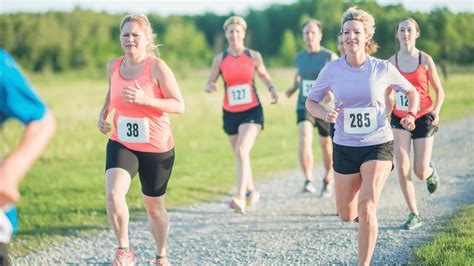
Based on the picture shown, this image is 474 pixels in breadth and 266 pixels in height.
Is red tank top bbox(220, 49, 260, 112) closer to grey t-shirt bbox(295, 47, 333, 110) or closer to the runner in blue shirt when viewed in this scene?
grey t-shirt bbox(295, 47, 333, 110)

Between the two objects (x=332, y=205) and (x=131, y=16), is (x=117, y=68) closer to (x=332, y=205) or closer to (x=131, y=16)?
(x=131, y=16)

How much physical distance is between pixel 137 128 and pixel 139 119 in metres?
0.08

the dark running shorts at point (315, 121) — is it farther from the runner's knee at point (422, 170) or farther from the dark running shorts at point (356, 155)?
the dark running shorts at point (356, 155)

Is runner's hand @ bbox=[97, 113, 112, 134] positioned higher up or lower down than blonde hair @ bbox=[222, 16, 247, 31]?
lower down

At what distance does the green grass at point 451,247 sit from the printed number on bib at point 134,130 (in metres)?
2.50

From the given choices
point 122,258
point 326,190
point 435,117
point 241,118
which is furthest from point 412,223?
point 122,258

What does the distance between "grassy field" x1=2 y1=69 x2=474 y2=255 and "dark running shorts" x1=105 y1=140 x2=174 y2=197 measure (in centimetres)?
226

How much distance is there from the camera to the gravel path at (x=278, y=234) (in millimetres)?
5875

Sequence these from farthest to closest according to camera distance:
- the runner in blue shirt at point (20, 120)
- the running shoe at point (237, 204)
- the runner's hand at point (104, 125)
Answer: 1. the running shoe at point (237, 204)
2. the runner's hand at point (104, 125)
3. the runner in blue shirt at point (20, 120)

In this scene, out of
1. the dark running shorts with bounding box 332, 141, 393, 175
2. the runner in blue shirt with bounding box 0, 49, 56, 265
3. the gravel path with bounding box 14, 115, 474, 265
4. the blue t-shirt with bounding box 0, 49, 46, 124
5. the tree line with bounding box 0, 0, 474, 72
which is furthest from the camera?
the tree line with bounding box 0, 0, 474, 72

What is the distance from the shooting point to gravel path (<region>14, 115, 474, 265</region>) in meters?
5.88

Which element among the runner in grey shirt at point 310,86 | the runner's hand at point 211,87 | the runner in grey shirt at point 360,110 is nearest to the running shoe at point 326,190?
the runner in grey shirt at point 310,86

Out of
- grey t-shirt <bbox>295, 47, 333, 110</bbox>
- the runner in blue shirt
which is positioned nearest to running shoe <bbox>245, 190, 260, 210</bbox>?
grey t-shirt <bbox>295, 47, 333, 110</bbox>

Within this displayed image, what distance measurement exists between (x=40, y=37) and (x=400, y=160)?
84740mm
